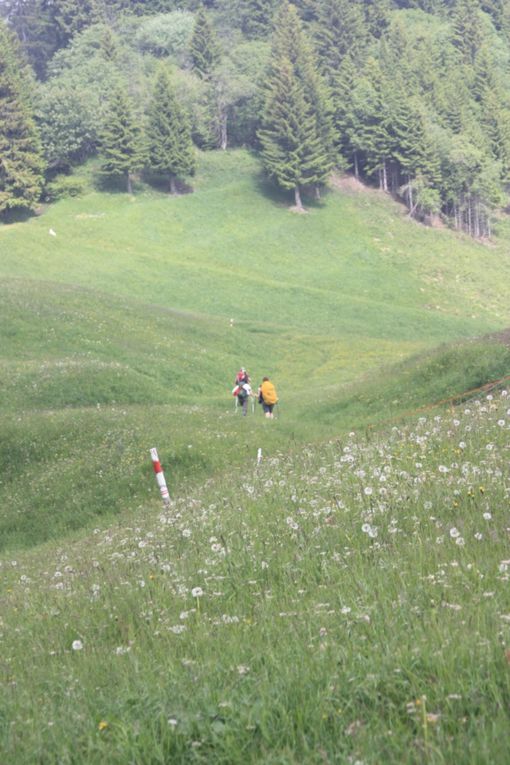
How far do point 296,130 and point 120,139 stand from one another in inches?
806

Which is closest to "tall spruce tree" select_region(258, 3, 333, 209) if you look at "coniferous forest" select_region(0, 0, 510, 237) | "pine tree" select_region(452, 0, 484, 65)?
"coniferous forest" select_region(0, 0, 510, 237)

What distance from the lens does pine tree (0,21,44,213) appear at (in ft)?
311

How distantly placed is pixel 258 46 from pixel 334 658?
5861 inches

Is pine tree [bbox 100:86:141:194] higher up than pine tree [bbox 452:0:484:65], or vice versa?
pine tree [bbox 452:0:484:65]

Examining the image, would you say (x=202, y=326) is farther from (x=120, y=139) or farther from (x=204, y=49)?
(x=204, y=49)

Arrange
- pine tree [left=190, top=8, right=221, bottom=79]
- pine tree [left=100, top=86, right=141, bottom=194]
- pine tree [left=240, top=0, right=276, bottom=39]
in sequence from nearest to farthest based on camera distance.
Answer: pine tree [left=100, top=86, right=141, bottom=194]
pine tree [left=190, top=8, right=221, bottom=79]
pine tree [left=240, top=0, right=276, bottom=39]

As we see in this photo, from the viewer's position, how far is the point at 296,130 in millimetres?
109375

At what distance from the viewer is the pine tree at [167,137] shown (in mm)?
106188

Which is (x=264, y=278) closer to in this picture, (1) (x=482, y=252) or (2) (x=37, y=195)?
(2) (x=37, y=195)

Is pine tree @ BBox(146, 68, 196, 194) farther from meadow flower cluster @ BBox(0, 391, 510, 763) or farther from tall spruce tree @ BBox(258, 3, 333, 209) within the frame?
meadow flower cluster @ BBox(0, 391, 510, 763)

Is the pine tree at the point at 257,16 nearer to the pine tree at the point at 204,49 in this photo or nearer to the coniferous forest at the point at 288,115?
the coniferous forest at the point at 288,115

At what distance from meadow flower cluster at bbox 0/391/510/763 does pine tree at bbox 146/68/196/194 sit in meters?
98.5

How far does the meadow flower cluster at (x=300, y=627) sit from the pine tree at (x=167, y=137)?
323ft

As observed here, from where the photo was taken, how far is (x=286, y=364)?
55312 millimetres
